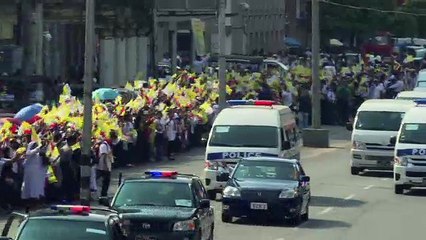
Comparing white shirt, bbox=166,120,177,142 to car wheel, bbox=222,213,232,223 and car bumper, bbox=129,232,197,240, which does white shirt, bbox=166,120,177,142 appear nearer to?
car wheel, bbox=222,213,232,223

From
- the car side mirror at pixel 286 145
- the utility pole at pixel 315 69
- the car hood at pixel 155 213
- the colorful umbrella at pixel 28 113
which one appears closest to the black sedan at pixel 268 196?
the car side mirror at pixel 286 145

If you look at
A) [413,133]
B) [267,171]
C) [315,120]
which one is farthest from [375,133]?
[315,120]

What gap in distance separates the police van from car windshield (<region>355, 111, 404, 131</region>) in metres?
3.84

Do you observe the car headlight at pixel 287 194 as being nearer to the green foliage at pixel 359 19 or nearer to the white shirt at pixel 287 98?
the white shirt at pixel 287 98

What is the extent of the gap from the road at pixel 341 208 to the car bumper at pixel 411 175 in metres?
0.43

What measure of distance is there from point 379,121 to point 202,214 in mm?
18649

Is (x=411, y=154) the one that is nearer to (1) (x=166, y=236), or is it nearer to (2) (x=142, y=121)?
(2) (x=142, y=121)

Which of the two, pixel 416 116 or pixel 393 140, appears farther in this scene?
pixel 393 140

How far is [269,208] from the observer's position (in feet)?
94.7

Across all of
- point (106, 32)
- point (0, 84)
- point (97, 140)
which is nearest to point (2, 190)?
point (97, 140)

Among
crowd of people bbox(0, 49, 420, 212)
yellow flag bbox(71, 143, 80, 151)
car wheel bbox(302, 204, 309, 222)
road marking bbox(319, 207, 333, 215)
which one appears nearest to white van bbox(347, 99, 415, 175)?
crowd of people bbox(0, 49, 420, 212)

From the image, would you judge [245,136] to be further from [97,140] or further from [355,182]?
[355,182]

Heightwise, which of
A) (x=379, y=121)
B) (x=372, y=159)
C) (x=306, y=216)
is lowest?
(x=372, y=159)

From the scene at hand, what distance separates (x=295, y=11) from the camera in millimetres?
96875
